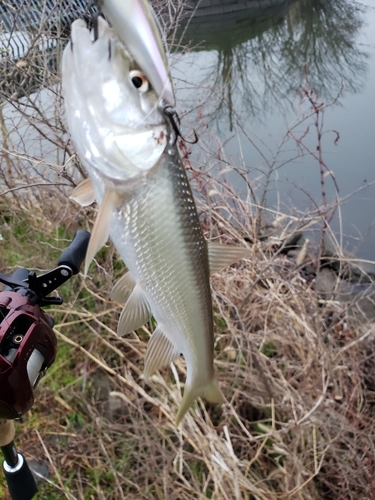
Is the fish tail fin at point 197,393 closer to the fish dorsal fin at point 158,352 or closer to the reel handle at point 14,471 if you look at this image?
the fish dorsal fin at point 158,352

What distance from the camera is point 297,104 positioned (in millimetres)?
6496

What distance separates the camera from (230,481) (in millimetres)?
2330

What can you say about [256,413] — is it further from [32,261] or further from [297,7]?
[297,7]

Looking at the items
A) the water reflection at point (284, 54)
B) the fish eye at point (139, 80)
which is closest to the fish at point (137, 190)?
the fish eye at point (139, 80)

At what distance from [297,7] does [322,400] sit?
14154mm

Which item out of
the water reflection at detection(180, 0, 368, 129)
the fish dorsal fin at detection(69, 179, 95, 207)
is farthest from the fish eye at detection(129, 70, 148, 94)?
the water reflection at detection(180, 0, 368, 129)

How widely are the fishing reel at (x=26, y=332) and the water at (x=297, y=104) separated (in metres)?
2.15

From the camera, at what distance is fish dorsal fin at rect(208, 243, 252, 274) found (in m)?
1.14

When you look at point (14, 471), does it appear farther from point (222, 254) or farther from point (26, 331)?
point (222, 254)

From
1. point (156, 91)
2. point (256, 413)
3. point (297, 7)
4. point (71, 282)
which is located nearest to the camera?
point (156, 91)

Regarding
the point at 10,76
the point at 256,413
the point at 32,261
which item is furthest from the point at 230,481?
the point at 10,76

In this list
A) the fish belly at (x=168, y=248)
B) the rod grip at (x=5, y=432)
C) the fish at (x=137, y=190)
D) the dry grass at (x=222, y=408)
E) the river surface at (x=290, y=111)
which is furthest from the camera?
the river surface at (x=290, y=111)

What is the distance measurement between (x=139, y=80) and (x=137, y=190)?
0.74 feet

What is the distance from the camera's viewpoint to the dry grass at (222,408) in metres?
2.42
